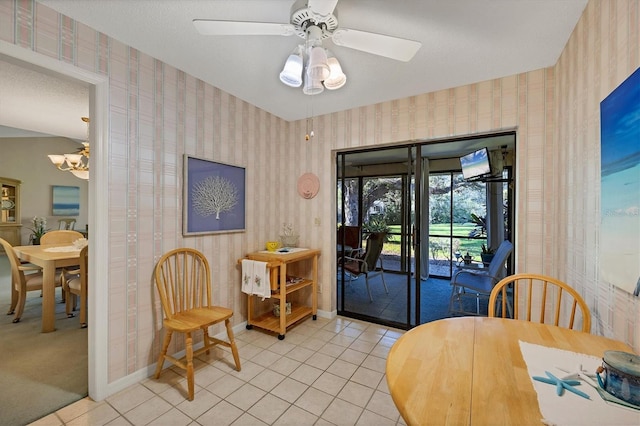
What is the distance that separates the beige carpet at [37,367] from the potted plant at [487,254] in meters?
3.75

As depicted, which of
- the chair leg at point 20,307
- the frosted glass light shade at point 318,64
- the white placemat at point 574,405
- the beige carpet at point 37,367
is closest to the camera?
the white placemat at point 574,405

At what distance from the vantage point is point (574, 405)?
703mm

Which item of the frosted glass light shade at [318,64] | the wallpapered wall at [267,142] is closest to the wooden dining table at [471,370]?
the wallpapered wall at [267,142]

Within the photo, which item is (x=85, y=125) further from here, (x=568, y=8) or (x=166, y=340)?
(x=568, y=8)

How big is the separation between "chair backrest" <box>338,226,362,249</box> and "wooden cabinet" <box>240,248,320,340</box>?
0.42 metres

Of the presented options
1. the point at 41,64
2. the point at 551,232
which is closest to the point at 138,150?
the point at 41,64

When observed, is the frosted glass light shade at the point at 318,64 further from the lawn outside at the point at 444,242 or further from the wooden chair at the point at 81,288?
the wooden chair at the point at 81,288

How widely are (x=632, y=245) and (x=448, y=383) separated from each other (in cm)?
94

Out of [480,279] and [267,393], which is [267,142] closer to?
[267,393]

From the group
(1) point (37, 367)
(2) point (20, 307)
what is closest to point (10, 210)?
(2) point (20, 307)

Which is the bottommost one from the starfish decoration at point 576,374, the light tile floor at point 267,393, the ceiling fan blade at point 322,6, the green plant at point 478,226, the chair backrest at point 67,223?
the light tile floor at point 267,393

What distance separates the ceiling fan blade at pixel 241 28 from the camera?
127cm

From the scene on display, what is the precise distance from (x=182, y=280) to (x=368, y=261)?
7.20 feet

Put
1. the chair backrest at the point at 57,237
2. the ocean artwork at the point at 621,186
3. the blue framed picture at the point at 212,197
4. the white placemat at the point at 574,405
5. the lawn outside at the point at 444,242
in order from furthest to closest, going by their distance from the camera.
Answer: the chair backrest at the point at 57,237 < the lawn outside at the point at 444,242 < the blue framed picture at the point at 212,197 < the ocean artwork at the point at 621,186 < the white placemat at the point at 574,405
